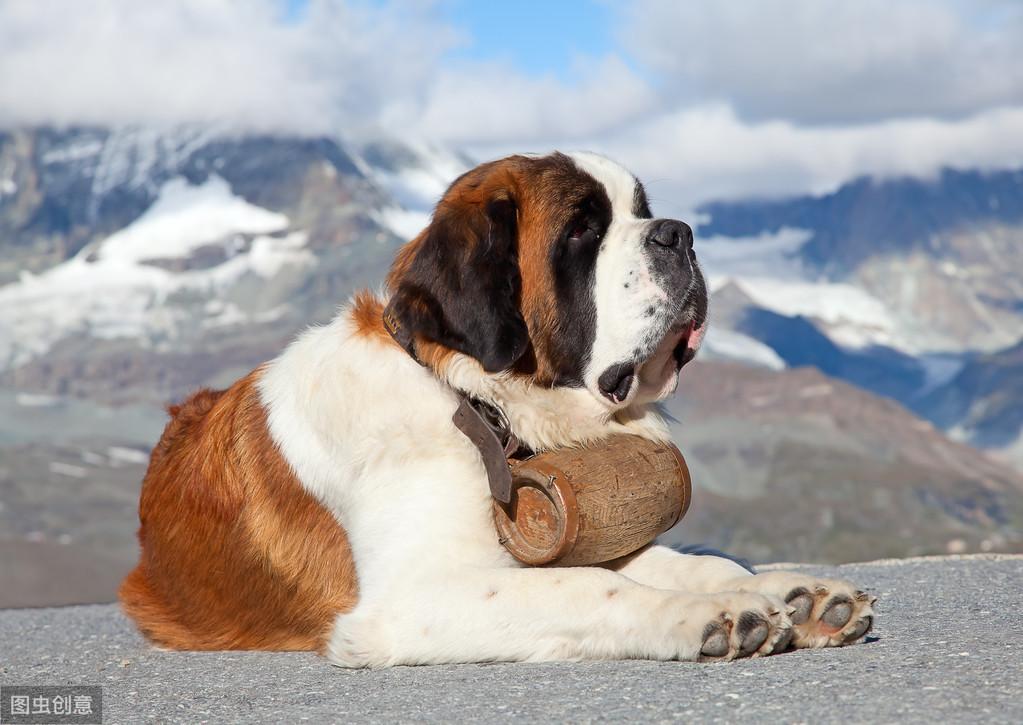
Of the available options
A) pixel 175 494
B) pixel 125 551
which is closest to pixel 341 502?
pixel 175 494

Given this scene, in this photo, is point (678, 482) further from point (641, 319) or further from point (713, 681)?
point (713, 681)

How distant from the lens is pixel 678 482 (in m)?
4.95

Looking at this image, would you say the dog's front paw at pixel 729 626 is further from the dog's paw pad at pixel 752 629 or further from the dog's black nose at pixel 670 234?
the dog's black nose at pixel 670 234

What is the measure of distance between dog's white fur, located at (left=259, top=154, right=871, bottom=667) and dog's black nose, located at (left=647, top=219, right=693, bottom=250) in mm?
194

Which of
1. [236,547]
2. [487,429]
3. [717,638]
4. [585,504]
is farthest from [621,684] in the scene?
[236,547]

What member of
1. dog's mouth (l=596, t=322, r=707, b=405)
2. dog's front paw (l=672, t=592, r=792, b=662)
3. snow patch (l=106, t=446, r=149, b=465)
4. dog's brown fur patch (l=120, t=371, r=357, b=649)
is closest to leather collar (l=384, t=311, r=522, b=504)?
dog's mouth (l=596, t=322, r=707, b=405)

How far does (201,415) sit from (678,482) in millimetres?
2458

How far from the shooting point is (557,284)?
4996mm

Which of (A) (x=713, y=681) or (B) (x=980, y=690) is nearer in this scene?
(B) (x=980, y=690)

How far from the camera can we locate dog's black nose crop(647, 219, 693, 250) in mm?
4898

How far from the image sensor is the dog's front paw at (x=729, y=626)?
407 centimetres

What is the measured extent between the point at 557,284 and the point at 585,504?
0.96 m

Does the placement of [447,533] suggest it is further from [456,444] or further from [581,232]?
[581,232]

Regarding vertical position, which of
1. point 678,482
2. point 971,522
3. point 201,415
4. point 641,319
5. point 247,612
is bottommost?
point 971,522
